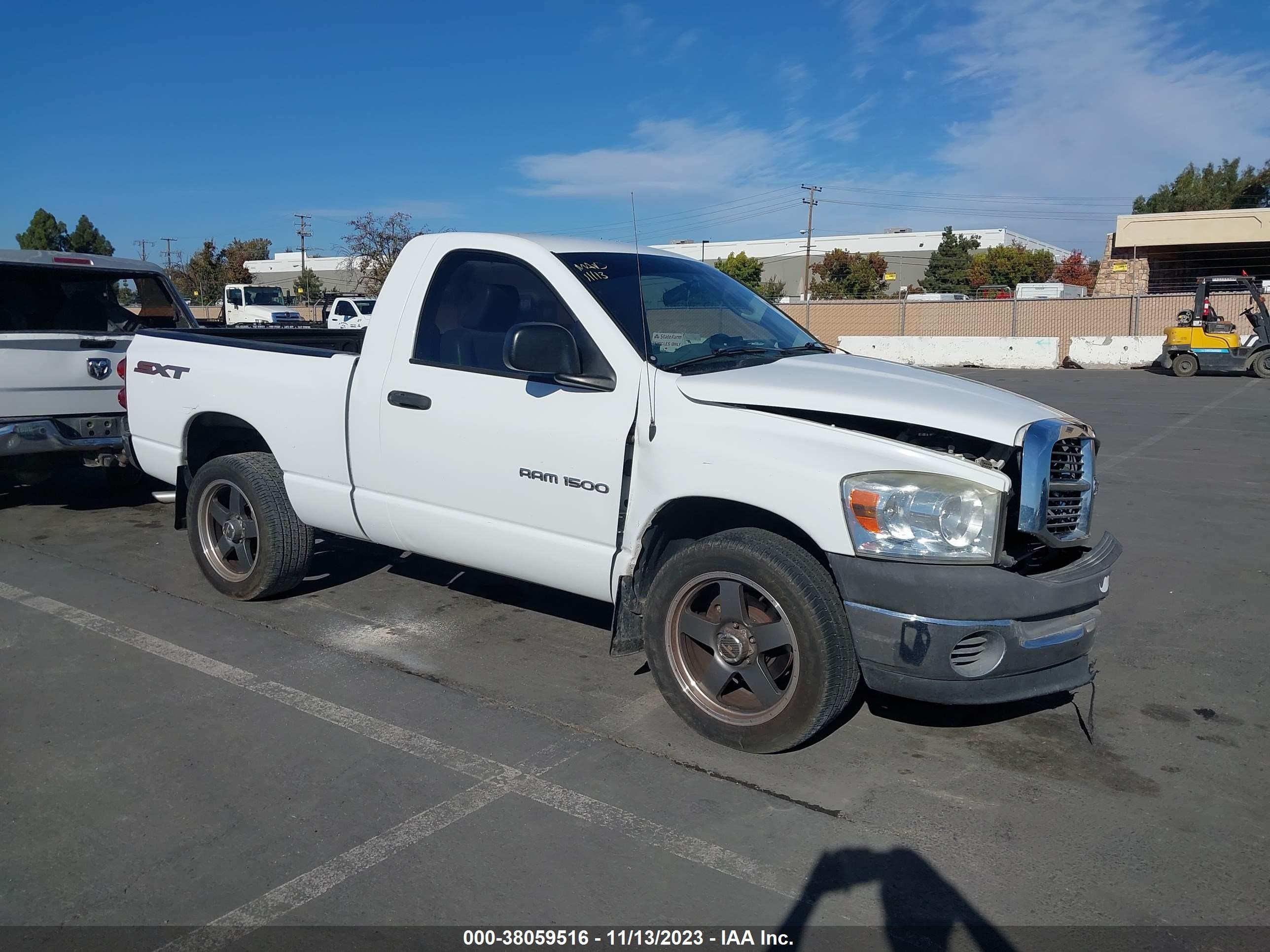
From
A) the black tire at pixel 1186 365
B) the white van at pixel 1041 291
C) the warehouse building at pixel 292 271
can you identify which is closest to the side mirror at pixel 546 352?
the black tire at pixel 1186 365

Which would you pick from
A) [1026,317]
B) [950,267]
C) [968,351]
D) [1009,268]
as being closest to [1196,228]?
[1026,317]

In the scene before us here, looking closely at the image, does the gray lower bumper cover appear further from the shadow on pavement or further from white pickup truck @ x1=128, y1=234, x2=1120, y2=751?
the shadow on pavement

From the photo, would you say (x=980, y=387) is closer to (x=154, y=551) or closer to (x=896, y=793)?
(x=896, y=793)

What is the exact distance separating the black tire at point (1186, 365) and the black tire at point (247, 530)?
79.5 ft

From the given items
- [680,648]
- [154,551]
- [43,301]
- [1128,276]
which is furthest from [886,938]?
[1128,276]

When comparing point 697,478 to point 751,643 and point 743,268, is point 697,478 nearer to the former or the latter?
point 751,643

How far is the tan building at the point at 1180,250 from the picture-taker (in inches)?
1539

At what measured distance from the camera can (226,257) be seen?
244 feet

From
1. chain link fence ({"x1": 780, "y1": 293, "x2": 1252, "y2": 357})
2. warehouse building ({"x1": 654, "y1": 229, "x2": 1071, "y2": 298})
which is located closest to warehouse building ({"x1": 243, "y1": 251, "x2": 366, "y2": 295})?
warehouse building ({"x1": 654, "y1": 229, "x2": 1071, "y2": 298})

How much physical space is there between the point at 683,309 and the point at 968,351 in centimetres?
2757

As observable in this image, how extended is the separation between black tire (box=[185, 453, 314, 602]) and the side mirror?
2122mm

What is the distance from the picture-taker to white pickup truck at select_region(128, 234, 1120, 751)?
3650mm

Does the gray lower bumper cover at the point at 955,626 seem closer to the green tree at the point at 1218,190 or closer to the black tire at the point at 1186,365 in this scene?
the black tire at the point at 1186,365

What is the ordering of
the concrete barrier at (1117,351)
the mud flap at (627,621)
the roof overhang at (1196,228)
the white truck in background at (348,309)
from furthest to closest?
the roof overhang at (1196,228), the white truck in background at (348,309), the concrete barrier at (1117,351), the mud flap at (627,621)
